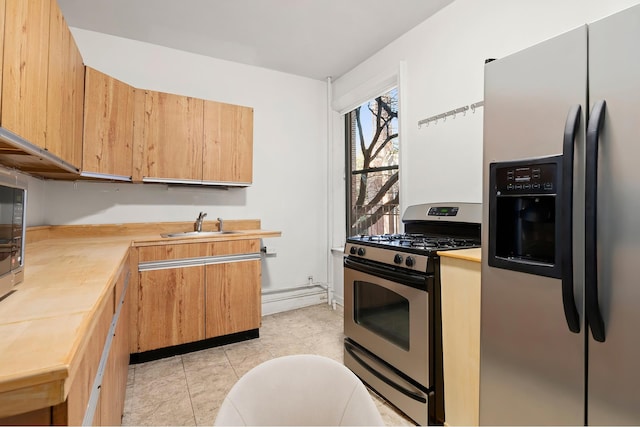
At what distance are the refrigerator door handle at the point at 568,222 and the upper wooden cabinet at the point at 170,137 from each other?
2.63 metres

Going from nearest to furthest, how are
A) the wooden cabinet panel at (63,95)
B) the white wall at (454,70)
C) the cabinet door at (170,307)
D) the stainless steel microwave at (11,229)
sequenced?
the stainless steel microwave at (11,229) → the wooden cabinet panel at (63,95) → the white wall at (454,70) → the cabinet door at (170,307)

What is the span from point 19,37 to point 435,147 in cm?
246

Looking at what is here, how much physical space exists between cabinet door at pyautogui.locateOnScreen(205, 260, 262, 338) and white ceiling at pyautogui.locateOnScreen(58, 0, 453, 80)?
2056 millimetres

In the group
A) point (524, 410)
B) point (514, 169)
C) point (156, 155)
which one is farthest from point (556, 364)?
point (156, 155)

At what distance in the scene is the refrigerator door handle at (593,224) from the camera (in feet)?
3.43

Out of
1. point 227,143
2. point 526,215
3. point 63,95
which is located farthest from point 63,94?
point 526,215

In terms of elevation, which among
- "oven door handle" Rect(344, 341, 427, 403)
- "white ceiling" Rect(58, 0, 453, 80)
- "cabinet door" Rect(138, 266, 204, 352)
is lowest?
"oven door handle" Rect(344, 341, 427, 403)

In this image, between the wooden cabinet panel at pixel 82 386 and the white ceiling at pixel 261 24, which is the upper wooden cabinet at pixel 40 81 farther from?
the white ceiling at pixel 261 24

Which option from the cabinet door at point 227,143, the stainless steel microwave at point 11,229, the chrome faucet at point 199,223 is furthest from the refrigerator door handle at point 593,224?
the chrome faucet at point 199,223

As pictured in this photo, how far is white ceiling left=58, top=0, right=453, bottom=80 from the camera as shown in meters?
2.41

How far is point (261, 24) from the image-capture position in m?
2.68

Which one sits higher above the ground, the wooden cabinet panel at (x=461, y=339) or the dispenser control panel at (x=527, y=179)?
the dispenser control panel at (x=527, y=179)

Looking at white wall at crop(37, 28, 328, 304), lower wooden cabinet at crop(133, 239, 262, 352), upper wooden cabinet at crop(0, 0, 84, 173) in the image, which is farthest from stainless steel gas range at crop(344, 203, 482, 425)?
upper wooden cabinet at crop(0, 0, 84, 173)

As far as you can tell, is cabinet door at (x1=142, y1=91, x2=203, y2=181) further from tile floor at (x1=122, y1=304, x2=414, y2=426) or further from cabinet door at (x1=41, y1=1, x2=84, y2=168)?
tile floor at (x1=122, y1=304, x2=414, y2=426)
